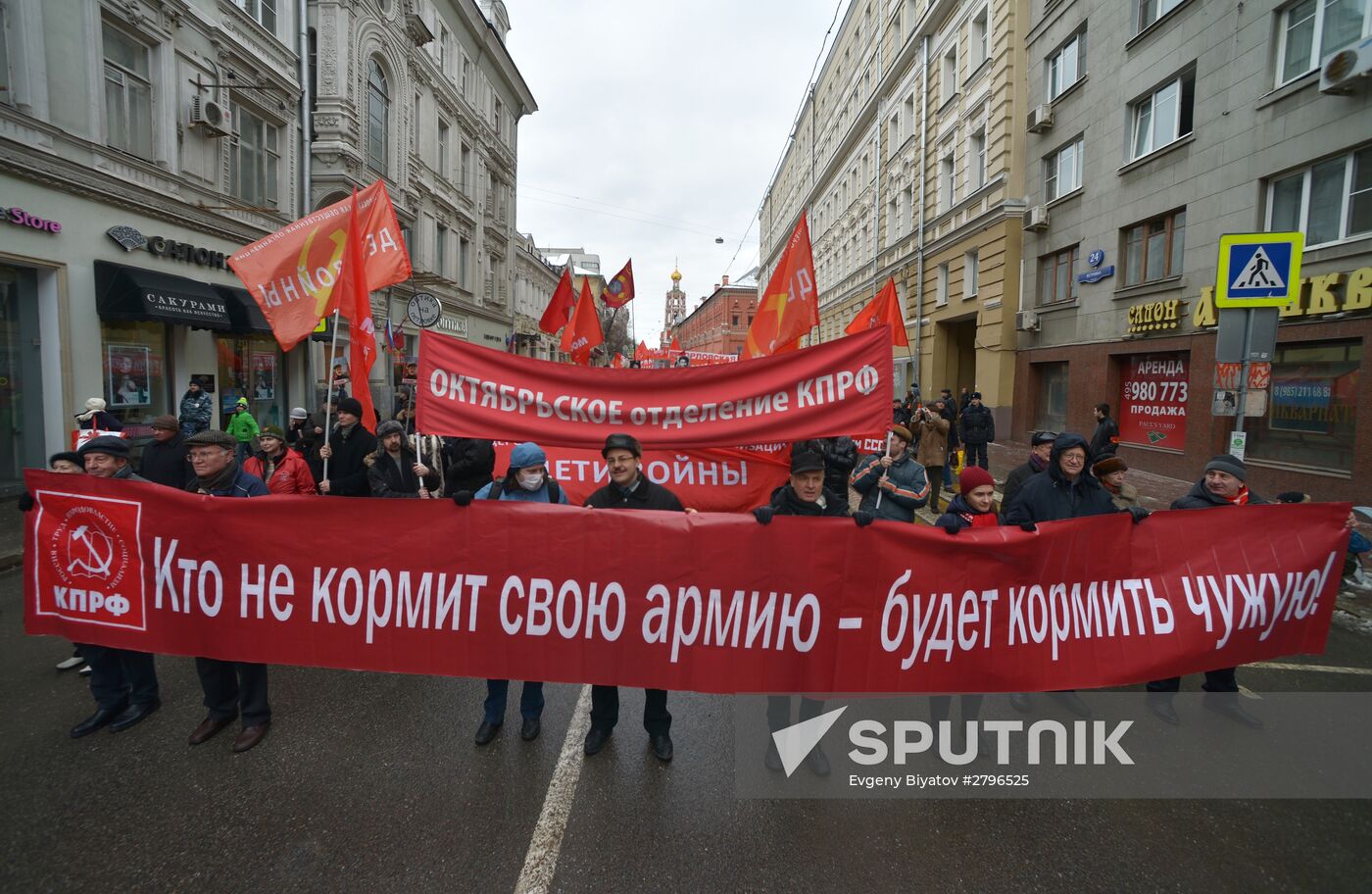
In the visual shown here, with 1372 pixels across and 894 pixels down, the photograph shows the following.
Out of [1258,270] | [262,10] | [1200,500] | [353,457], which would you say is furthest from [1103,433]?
[262,10]

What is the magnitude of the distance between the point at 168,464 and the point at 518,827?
4.74 metres

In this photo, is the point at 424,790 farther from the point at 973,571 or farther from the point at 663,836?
the point at 973,571

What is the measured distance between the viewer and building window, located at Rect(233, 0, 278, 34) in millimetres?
14355

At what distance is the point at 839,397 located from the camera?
3.94 metres

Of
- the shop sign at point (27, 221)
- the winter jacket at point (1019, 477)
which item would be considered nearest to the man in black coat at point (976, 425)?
the winter jacket at point (1019, 477)

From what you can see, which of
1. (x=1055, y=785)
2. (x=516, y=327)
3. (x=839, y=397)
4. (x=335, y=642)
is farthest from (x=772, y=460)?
(x=516, y=327)

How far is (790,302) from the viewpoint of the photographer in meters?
6.17

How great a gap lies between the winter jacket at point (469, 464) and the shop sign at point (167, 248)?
7309 millimetres

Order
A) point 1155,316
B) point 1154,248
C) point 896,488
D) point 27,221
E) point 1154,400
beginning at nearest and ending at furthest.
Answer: point 896,488 → point 27,221 → point 1155,316 → point 1154,248 → point 1154,400

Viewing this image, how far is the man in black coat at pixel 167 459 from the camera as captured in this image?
17.5ft

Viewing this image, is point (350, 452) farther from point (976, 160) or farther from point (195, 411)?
point (976, 160)

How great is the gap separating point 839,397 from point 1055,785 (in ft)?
7.84

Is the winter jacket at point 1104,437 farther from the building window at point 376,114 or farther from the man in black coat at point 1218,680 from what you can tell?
the building window at point 376,114

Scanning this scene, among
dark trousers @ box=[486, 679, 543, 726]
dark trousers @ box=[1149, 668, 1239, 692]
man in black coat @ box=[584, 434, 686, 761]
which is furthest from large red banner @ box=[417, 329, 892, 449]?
dark trousers @ box=[1149, 668, 1239, 692]
